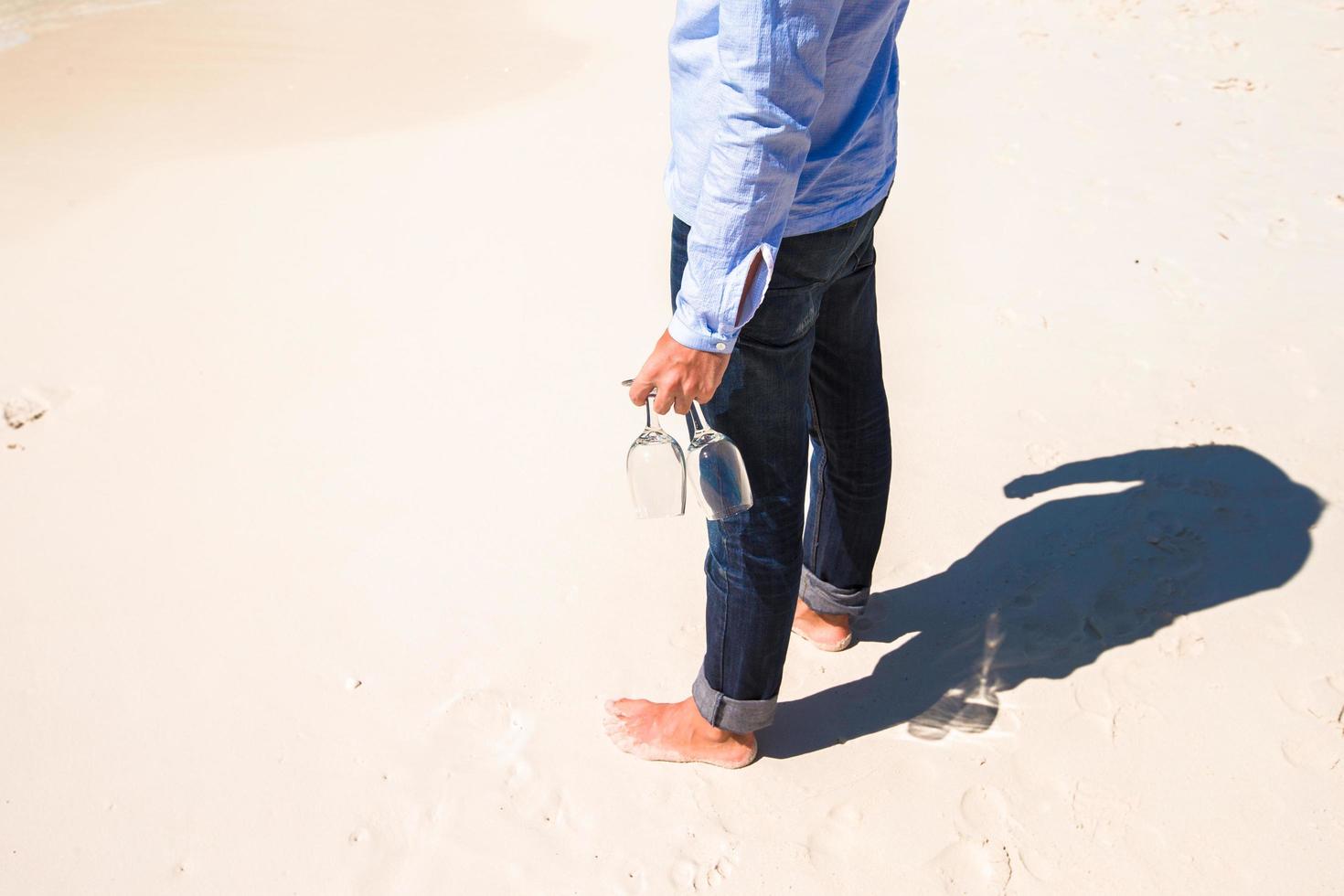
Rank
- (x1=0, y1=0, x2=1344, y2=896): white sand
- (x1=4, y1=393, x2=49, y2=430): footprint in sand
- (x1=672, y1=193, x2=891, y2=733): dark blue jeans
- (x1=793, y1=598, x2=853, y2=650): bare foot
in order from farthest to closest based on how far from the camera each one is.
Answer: (x1=4, y1=393, x2=49, y2=430): footprint in sand, (x1=793, y1=598, x2=853, y2=650): bare foot, (x1=0, y1=0, x2=1344, y2=896): white sand, (x1=672, y1=193, x2=891, y2=733): dark blue jeans

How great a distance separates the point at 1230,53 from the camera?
16.1 feet

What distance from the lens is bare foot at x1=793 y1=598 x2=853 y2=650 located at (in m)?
2.12

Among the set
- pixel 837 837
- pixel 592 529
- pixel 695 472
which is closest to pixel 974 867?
pixel 837 837

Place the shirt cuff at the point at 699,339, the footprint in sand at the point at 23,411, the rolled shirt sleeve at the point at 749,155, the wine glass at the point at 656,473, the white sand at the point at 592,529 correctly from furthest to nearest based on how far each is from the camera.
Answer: the footprint in sand at the point at 23,411 < the white sand at the point at 592,529 < the wine glass at the point at 656,473 < the shirt cuff at the point at 699,339 < the rolled shirt sleeve at the point at 749,155

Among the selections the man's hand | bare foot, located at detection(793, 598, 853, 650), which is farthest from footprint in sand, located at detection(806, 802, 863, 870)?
Answer: the man's hand

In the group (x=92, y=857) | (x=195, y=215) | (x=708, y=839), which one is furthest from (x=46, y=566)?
(x=195, y=215)

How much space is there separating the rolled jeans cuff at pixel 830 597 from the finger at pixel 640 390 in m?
0.84

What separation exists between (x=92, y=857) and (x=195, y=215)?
2.74 m

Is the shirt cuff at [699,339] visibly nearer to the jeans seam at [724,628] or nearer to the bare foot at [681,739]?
the jeans seam at [724,628]

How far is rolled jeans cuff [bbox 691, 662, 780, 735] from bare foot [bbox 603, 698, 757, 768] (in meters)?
0.04

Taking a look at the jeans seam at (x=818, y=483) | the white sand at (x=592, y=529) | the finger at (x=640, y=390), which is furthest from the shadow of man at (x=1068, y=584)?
the finger at (x=640, y=390)

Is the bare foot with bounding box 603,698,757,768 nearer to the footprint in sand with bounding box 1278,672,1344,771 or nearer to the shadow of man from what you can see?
the shadow of man

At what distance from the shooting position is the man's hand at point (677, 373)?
52.1 inches

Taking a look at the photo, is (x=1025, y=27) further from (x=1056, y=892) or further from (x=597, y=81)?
(x=1056, y=892)
